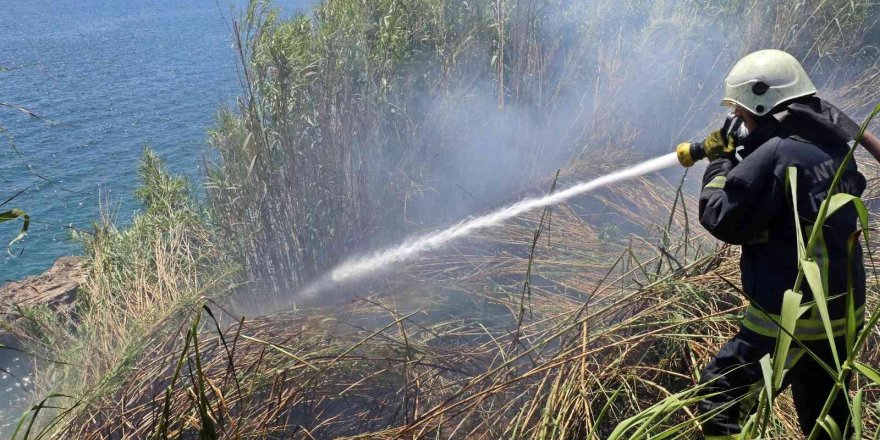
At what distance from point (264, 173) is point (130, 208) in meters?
5.93

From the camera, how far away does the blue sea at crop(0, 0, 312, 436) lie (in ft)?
30.0

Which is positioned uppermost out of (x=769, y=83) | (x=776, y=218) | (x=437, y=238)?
(x=769, y=83)

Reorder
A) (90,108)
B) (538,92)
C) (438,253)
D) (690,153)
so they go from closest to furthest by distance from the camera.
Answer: (690,153) < (438,253) < (538,92) < (90,108)

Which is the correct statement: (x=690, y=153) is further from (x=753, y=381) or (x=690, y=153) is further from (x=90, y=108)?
(x=90, y=108)

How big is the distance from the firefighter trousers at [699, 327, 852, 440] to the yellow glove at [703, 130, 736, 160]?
696 mm

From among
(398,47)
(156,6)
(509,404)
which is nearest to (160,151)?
(398,47)

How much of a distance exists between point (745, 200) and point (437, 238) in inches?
172

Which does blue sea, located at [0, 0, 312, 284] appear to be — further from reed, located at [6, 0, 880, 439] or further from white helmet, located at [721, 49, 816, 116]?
white helmet, located at [721, 49, 816, 116]

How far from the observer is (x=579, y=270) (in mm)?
5430

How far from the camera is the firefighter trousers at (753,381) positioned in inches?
95.0

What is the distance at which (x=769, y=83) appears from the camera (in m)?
2.47

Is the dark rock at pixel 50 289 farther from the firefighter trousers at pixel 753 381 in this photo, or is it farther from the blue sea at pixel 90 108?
the firefighter trousers at pixel 753 381

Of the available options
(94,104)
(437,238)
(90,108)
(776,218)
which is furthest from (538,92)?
(94,104)

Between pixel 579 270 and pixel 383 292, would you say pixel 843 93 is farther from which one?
pixel 383 292
